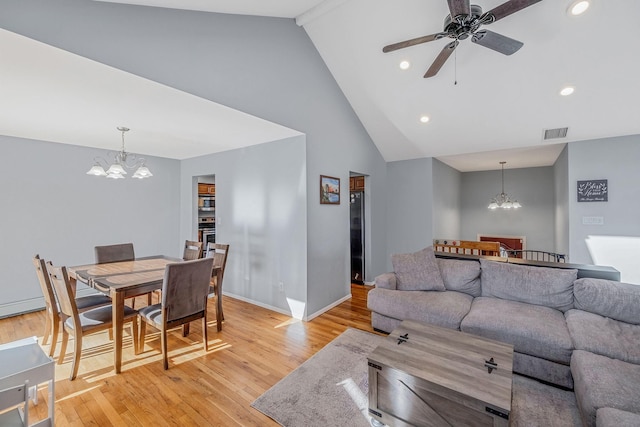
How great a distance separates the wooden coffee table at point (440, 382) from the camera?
4.78ft

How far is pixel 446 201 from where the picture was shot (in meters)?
6.21

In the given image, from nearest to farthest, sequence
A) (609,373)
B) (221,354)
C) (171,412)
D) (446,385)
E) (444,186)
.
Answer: (446,385) < (609,373) < (171,412) < (221,354) < (444,186)

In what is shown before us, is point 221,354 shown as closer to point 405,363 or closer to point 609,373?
point 405,363

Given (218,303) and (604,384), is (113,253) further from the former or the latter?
(604,384)

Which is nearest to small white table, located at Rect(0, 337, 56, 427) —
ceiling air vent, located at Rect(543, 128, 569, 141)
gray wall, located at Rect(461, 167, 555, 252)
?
ceiling air vent, located at Rect(543, 128, 569, 141)

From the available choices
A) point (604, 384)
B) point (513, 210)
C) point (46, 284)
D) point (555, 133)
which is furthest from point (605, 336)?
point (513, 210)

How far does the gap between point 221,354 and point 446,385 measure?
2134mm

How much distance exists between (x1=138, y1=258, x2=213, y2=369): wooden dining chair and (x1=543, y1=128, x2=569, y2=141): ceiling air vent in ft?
15.7

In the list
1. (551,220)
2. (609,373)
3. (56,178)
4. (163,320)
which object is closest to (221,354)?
(163,320)

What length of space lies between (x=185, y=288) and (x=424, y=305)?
2.37 metres

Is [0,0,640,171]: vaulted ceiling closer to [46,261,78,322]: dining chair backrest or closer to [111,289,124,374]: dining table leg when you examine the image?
[46,261,78,322]: dining chair backrest

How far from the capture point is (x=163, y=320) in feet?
8.11

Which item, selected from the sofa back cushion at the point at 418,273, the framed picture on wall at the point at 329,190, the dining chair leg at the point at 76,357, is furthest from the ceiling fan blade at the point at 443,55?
the dining chair leg at the point at 76,357

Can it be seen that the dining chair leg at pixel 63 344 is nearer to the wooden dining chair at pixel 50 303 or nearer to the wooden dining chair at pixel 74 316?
the wooden dining chair at pixel 74 316
